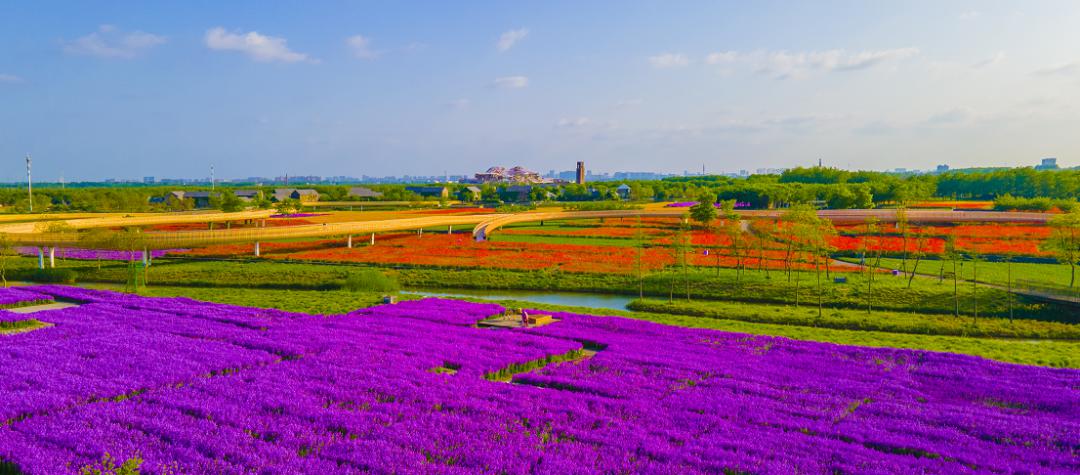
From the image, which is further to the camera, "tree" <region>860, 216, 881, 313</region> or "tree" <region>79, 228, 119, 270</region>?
"tree" <region>79, 228, 119, 270</region>

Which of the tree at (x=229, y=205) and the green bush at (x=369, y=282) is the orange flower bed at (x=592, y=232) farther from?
the tree at (x=229, y=205)

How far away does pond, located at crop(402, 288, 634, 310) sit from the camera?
4219 cm

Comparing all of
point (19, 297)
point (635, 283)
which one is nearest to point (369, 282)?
point (635, 283)

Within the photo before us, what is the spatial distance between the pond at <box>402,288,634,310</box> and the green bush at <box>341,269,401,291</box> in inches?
52.5

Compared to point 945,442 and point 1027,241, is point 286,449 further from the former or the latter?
point 1027,241

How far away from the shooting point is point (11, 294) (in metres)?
36.8

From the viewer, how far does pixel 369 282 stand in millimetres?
45812

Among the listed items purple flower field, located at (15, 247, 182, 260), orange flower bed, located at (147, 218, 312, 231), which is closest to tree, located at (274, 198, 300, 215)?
orange flower bed, located at (147, 218, 312, 231)

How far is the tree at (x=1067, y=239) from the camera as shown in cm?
4241

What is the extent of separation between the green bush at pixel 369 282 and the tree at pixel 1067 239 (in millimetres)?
41704

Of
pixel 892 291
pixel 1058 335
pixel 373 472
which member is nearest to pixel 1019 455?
pixel 373 472

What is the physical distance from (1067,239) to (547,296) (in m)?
32.4

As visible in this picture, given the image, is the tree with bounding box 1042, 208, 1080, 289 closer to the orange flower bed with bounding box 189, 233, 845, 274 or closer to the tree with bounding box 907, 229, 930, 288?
the tree with bounding box 907, 229, 930, 288

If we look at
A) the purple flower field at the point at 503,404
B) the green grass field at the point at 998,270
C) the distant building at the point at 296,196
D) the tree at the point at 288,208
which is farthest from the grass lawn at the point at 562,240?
the distant building at the point at 296,196
